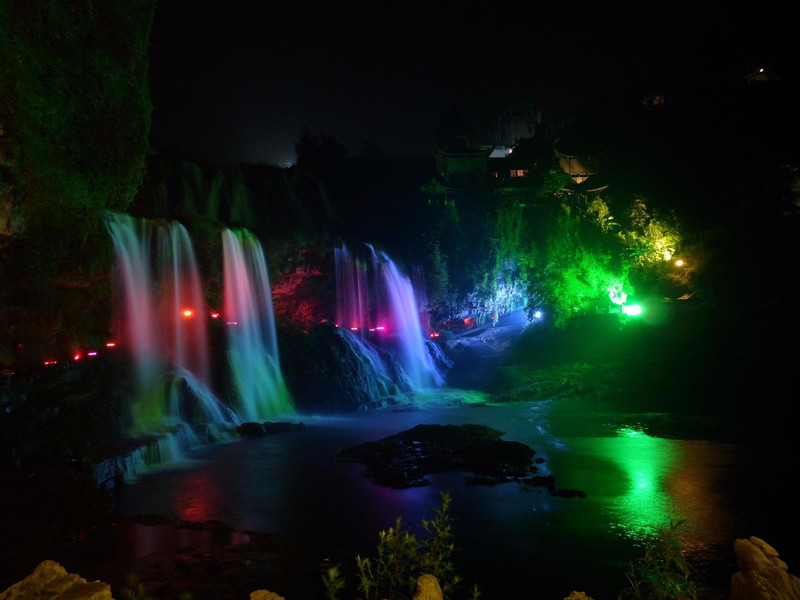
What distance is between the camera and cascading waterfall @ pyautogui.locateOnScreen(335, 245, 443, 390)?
2944cm

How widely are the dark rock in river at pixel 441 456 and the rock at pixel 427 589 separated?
6.31 meters

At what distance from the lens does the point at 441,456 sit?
12008 millimetres

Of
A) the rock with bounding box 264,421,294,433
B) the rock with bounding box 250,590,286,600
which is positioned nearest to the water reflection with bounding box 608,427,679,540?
the rock with bounding box 250,590,286,600

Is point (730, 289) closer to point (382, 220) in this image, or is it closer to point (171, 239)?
point (171, 239)

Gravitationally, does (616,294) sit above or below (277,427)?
above

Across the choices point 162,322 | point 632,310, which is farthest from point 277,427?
point 632,310

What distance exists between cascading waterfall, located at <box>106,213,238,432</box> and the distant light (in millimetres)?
22963

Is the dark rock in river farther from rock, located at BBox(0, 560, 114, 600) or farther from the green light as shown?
the green light

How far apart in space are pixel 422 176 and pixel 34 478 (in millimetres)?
43041

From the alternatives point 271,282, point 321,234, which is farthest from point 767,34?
point 271,282

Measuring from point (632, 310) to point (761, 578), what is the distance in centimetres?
2798

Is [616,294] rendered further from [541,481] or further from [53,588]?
[53,588]

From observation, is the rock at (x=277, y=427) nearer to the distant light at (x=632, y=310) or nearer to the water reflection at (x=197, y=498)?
the water reflection at (x=197, y=498)

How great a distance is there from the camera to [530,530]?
7867mm
